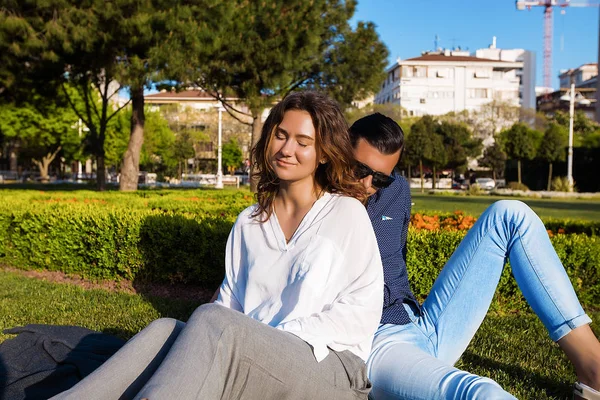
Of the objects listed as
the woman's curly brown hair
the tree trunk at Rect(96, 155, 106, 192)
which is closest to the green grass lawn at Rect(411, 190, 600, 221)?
the tree trunk at Rect(96, 155, 106, 192)

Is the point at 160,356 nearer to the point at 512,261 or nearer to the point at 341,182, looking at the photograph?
the point at 341,182

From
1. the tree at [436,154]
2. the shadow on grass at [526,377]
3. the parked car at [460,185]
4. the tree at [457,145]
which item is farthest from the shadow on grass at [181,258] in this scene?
the parked car at [460,185]

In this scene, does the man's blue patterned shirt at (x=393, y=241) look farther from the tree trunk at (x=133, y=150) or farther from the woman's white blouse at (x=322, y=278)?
the tree trunk at (x=133, y=150)

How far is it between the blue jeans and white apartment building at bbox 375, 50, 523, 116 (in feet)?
255

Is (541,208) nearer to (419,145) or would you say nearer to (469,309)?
(419,145)

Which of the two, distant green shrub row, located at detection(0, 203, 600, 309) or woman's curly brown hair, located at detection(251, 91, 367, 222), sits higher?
woman's curly brown hair, located at detection(251, 91, 367, 222)

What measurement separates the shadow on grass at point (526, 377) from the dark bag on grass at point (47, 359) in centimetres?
200

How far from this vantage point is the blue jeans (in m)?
1.88

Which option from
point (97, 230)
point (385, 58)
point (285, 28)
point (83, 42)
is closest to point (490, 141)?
point (385, 58)

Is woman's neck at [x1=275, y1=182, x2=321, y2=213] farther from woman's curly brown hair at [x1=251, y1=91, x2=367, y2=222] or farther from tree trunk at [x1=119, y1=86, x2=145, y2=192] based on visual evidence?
tree trunk at [x1=119, y1=86, x2=145, y2=192]

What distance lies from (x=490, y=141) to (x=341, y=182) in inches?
2454

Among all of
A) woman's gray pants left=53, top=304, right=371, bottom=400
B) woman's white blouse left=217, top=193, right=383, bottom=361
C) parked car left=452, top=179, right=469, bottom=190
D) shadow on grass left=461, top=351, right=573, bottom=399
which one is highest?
woman's white blouse left=217, top=193, right=383, bottom=361

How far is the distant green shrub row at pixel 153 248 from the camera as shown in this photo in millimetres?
4805

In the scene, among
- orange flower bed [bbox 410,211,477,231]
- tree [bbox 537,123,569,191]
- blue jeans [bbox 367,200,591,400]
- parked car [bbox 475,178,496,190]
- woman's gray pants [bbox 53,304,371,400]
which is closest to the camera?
woman's gray pants [bbox 53,304,371,400]
